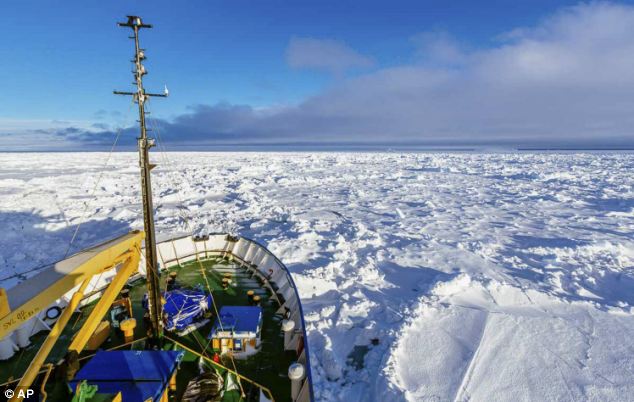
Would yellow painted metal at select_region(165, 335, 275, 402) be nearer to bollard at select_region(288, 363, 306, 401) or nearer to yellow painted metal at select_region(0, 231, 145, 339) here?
bollard at select_region(288, 363, 306, 401)

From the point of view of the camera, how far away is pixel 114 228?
70.0 ft

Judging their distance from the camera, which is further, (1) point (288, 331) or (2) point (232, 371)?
(1) point (288, 331)

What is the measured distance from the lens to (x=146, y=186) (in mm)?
6508

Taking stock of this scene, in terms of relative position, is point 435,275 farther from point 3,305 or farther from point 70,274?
point 3,305

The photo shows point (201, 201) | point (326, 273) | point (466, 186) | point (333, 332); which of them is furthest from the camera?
point (466, 186)

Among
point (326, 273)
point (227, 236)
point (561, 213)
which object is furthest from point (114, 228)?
point (561, 213)

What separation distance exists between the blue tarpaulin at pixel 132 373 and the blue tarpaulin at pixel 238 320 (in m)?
1.38

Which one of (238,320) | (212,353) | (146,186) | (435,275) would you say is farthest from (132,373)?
(435,275)

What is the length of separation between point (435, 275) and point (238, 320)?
980cm

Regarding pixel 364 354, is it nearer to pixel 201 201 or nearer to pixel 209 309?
pixel 209 309

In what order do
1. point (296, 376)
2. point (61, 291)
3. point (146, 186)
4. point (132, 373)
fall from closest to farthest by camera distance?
point (61, 291)
point (132, 373)
point (296, 376)
point (146, 186)

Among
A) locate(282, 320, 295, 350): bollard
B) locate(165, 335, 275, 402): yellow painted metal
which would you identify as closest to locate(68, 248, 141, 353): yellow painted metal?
locate(165, 335, 275, 402): yellow painted metal

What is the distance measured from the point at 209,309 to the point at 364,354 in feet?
15.0

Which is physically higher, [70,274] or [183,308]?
[70,274]
